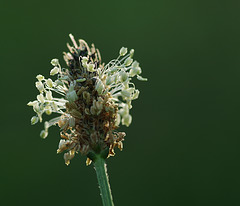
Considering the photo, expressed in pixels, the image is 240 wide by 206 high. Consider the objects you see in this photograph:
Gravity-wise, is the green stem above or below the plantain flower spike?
below

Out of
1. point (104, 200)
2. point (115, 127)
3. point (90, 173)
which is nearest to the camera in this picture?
point (104, 200)

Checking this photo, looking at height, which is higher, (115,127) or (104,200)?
(115,127)

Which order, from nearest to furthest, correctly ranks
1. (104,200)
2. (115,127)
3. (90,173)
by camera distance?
(104,200) < (115,127) < (90,173)

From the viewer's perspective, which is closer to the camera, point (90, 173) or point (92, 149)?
point (92, 149)

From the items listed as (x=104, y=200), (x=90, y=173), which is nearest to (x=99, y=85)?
(x=104, y=200)

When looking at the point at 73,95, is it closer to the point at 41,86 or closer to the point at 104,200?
the point at 41,86

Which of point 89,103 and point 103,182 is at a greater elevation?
point 89,103

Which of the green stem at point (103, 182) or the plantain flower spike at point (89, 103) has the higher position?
the plantain flower spike at point (89, 103)

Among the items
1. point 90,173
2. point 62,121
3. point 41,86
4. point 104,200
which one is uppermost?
point 90,173
